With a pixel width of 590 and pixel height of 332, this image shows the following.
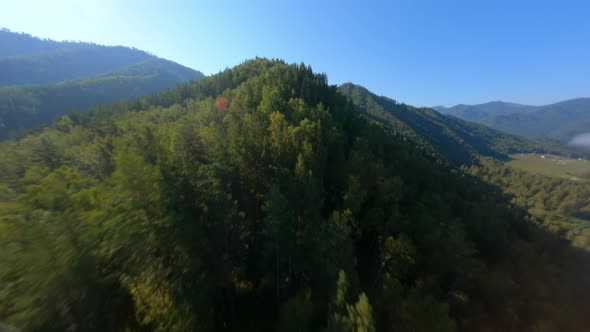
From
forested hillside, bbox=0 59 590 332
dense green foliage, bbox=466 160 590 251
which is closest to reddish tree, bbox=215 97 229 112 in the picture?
forested hillside, bbox=0 59 590 332

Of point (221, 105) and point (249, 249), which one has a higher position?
point (221, 105)

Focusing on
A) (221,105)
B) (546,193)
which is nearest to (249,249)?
(221,105)

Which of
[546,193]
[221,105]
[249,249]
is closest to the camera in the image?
[249,249]

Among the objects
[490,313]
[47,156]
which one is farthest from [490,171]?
[47,156]

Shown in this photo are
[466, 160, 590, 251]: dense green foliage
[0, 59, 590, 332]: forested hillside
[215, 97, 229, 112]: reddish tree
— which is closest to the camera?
[0, 59, 590, 332]: forested hillside

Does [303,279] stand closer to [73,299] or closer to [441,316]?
[441,316]

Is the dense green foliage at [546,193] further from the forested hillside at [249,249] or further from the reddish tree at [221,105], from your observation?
the reddish tree at [221,105]

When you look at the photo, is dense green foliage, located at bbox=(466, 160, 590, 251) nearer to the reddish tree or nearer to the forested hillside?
the forested hillside

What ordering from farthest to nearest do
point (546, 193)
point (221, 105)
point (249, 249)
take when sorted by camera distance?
Answer: 1. point (546, 193)
2. point (221, 105)
3. point (249, 249)

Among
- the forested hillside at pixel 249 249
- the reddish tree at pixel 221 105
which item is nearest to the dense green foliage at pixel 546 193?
the forested hillside at pixel 249 249

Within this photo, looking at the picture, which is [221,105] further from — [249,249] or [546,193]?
[546,193]
